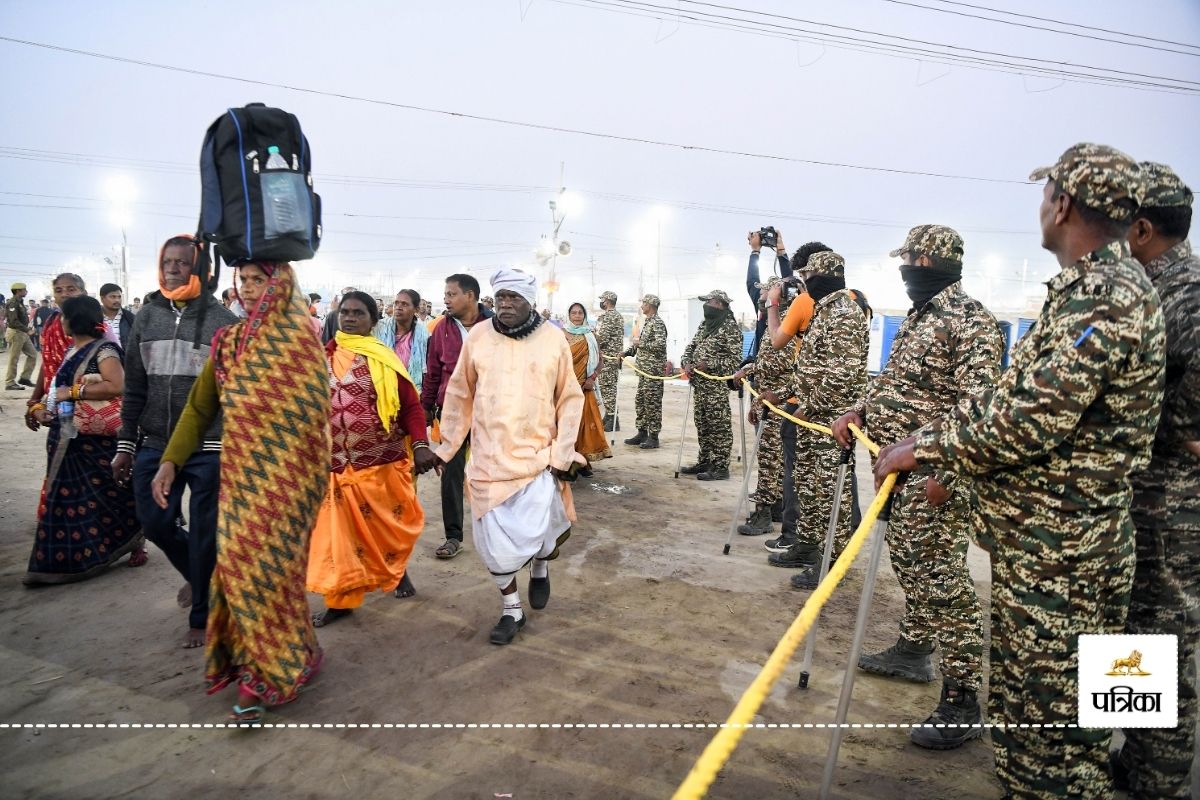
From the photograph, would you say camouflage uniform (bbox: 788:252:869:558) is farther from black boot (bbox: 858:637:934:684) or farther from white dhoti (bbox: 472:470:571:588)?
white dhoti (bbox: 472:470:571:588)

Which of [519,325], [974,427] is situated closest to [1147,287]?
[974,427]

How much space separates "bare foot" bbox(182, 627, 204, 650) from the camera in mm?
3982

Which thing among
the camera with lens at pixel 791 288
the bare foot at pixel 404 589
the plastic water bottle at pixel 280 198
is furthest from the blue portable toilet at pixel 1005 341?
the bare foot at pixel 404 589

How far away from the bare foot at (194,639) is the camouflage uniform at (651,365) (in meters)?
7.78

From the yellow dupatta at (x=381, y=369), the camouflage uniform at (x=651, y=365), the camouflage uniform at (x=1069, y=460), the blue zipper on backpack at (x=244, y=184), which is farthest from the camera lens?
the camouflage uniform at (x=651, y=365)

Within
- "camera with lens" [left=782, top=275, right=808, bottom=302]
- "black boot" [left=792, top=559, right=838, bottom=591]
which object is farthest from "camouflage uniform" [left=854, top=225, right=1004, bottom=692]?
"camera with lens" [left=782, top=275, right=808, bottom=302]

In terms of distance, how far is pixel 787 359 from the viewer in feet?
21.2

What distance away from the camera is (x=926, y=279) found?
3.49m

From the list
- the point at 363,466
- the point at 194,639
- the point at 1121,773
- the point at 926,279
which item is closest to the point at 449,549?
the point at 363,466

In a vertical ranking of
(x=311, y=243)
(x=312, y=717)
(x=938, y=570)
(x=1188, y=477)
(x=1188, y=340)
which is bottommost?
(x=312, y=717)

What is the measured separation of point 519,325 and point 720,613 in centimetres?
242

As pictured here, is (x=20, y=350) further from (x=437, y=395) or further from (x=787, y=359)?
(x=787, y=359)

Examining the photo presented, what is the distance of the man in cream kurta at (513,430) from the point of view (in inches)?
161

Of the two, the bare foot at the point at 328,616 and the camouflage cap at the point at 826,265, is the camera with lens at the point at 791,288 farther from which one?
the bare foot at the point at 328,616
